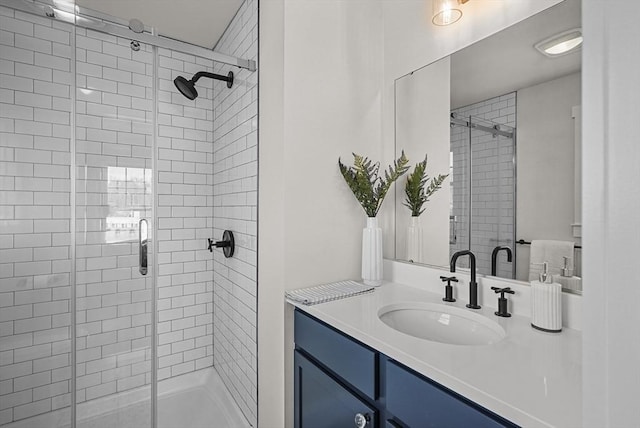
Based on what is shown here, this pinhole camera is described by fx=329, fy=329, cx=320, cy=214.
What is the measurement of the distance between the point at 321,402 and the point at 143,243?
1022mm

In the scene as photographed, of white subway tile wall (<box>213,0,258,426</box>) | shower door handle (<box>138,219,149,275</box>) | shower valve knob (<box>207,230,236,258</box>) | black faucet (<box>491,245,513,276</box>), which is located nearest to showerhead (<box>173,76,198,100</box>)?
white subway tile wall (<box>213,0,258,426</box>)

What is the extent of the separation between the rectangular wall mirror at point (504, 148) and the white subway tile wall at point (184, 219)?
1.64 meters

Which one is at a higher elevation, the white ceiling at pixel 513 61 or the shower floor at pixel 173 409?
the white ceiling at pixel 513 61

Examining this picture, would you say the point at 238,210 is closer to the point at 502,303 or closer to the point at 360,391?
the point at 360,391

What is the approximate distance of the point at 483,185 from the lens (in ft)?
4.72

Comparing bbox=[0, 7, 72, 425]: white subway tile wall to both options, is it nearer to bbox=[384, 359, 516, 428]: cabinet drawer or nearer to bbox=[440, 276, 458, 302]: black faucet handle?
bbox=[384, 359, 516, 428]: cabinet drawer

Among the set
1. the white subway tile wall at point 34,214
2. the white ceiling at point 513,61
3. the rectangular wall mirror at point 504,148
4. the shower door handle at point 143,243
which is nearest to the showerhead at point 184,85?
the white subway tile wall at point 34,214

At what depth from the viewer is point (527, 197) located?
4.18 ft

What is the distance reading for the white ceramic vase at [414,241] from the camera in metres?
1.66

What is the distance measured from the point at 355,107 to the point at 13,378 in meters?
1.89

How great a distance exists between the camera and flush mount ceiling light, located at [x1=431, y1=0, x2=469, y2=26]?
1446mm

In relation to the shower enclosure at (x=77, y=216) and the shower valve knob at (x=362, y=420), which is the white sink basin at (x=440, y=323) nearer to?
the shower valve knob at (x=362, y=420)

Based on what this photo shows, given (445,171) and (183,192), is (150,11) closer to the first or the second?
(183,192)

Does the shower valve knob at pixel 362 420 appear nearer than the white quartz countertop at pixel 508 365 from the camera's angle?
No
